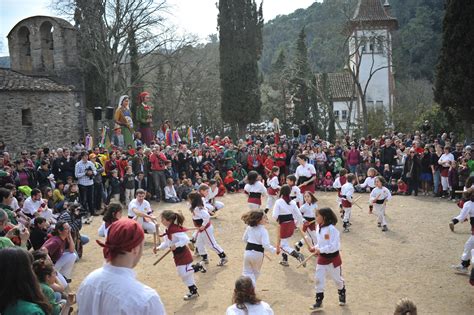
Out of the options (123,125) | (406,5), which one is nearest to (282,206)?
(123,125)

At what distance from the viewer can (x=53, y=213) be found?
40.2 ft

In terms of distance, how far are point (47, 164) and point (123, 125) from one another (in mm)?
6041

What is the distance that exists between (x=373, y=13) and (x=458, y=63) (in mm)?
24576

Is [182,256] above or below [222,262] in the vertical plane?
above

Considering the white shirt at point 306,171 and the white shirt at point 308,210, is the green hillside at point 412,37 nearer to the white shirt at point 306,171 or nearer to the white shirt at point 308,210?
the white shirt at point 306,171

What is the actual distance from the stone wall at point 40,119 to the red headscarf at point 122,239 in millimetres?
23299

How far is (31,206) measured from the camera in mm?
11344

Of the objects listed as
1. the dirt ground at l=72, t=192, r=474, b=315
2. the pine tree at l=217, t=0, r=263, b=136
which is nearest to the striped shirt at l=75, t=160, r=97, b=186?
the dirt ground at l=72, t=192, r=474, b=315

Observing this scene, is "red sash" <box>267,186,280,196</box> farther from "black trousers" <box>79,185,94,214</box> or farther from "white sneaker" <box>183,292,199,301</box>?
"white sneaker" <box>183,292,199,301</box>

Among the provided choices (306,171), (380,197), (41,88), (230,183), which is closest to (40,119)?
(41,88)

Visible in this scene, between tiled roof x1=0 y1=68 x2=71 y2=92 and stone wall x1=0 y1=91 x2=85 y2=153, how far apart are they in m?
0.27

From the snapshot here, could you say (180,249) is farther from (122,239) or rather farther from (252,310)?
(122,239)

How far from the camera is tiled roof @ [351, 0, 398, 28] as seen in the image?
139 feet

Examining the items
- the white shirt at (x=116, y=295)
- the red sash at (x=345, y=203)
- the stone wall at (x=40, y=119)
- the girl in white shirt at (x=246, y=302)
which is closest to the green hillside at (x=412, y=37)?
the stone wall at (x=40, y=119)
